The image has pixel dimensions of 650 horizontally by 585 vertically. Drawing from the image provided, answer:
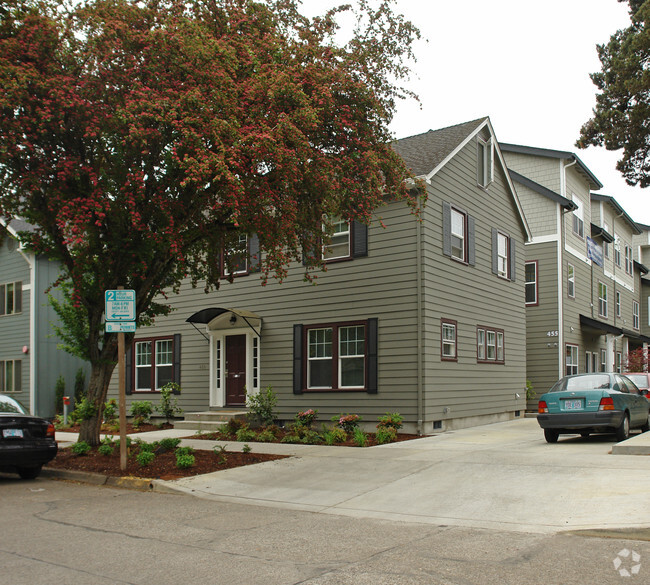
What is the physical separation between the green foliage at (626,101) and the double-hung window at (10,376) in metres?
22.5

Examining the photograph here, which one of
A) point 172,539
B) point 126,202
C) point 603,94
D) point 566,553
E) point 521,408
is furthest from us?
point 521,408

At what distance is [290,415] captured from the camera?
18156mm

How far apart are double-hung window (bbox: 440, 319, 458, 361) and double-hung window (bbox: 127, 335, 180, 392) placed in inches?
342

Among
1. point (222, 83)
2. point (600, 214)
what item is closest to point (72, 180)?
point (222, 83)

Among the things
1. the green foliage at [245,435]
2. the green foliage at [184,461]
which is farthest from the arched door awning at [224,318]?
the green foliage at [184,461]

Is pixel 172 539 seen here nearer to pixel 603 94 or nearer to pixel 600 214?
pixel 603 94

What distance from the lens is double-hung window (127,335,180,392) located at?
21.5 metres

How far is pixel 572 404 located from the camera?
1384 cm

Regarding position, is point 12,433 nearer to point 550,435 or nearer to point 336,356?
point 336,356

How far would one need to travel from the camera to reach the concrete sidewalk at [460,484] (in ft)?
26.0

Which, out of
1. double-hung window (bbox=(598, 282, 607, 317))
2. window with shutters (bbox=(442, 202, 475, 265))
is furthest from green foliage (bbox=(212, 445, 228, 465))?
double-hung window (bbox=(598, 282, 607, 317))

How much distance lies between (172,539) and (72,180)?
7.41 metres

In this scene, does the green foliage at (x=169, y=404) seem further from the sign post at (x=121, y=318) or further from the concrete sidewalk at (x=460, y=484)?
the sign post at (x=121, y=318)

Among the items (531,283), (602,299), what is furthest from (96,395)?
(602,299)
